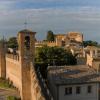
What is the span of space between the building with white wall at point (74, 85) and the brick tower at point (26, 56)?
8.44ft

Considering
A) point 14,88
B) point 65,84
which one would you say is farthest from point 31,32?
point 14,88

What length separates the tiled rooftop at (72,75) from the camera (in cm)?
3028

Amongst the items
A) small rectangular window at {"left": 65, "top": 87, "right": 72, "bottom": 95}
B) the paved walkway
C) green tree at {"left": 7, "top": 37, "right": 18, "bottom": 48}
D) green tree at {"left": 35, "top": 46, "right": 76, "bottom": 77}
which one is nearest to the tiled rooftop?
small rectangular window at {"left": 65, "top": 87, "right": 72, "bottom": 95}

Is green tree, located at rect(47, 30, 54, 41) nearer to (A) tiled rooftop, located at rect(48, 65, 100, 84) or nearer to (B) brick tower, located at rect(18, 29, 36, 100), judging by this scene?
(A) tiled rooftop, located at rect(48, 65, 100, 84)

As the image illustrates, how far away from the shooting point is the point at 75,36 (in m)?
119

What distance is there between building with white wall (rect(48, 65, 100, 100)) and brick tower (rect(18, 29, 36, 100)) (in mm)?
2574

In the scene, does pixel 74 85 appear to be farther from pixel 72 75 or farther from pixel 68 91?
pixel 72 75

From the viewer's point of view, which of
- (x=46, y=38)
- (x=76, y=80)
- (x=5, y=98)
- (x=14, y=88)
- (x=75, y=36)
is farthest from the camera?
(x=75, y=36)

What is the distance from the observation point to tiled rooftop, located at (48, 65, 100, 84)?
30.3 m

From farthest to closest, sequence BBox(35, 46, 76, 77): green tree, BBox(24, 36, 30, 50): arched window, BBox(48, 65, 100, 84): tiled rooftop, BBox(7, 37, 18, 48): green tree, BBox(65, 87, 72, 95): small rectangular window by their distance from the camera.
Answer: BBox(7, 37, 18, 48): green tree
BBox(35, 46, 76, 77): green tree
BBox(48, 65, 100, 84): tiled rooftop
BBox(65, 87, 72, 95): small rectangular window
BBox(24, 36, 30, 50): arched window

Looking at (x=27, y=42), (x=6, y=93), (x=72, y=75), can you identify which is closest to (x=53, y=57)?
(x=6, y=93)

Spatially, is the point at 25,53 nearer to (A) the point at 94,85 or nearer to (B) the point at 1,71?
(A) the point at 94,85

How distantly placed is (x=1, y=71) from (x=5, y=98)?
15288mm

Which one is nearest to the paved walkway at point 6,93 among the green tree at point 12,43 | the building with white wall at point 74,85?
the building with white wall at point 74,85
